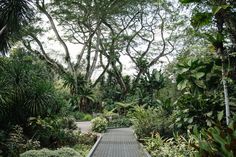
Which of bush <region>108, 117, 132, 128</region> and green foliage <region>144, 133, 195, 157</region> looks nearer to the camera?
green foliage <region>144, 133, 195, 157</region>

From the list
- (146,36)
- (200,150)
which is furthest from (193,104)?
(146,36)

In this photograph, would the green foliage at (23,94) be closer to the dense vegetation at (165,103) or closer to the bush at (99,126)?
the dense vegetation at (165,103)

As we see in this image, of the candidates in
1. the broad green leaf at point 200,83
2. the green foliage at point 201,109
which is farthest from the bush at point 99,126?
the broad green leaf at point 200,83

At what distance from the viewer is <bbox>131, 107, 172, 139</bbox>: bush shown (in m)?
12.4

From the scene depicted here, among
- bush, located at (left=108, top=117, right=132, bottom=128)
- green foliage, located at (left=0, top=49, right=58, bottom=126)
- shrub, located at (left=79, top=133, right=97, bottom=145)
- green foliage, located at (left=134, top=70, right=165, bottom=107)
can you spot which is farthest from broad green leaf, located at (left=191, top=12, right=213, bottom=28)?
green foliage, located at (left=134, top=70, right=165, bottom=107)

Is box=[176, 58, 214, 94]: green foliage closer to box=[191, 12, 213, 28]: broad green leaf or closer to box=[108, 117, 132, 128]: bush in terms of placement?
box=[191, 12, 213, 28]: broad green leaf

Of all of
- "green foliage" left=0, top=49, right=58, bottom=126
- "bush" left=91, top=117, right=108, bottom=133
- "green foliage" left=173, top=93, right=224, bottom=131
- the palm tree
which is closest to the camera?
"green foliage" left=173, top=93, right=224, bottom=131

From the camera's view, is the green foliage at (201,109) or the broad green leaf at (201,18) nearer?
the broad green leaf at (201,18)

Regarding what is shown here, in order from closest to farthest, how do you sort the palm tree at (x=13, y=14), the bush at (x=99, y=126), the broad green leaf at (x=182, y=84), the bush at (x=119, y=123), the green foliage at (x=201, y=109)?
the green foliage at (x=201, y=109) < the broad green leaf at (x=182, y=84) < the palm tree at (x=13, y=14) < the bush at (x=99, y=126) < the bush at (x=119, y=123)

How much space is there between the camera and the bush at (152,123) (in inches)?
487

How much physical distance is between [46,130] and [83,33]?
63.6 feet

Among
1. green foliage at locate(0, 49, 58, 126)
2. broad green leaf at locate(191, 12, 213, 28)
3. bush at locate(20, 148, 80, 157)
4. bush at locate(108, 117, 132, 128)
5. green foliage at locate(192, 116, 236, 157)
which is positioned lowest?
bush at locate(20, 148, 80, 157)

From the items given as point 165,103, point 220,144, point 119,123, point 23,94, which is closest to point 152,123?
point 165,103

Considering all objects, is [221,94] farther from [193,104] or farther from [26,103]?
[26,103]
